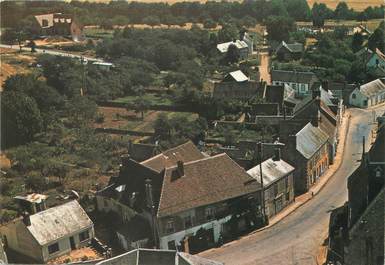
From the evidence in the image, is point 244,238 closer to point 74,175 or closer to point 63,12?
point 74,175

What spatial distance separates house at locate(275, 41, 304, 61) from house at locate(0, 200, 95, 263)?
79.1 m

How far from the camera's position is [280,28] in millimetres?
131625

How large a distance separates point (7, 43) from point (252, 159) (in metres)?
96.6

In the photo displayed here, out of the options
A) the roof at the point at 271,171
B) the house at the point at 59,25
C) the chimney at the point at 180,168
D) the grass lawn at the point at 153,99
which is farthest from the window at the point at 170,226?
the house at the point at 59,25

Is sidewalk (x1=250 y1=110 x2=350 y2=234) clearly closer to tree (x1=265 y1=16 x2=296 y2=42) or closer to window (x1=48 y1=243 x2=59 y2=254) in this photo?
window (x1=48 y1=243 x2=59 y2=254)

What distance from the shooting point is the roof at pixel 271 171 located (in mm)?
44469

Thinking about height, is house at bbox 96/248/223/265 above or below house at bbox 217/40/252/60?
below

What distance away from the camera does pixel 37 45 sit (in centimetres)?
12681

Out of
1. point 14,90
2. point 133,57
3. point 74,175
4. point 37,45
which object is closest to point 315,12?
point 133,57

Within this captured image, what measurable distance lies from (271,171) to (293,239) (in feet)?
23.2

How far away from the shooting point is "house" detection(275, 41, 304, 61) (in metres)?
114

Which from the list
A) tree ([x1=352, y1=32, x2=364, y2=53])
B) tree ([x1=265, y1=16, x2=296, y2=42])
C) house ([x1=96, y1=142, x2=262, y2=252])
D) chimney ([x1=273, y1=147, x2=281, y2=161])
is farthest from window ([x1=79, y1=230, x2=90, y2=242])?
tree ([x1=265, y1=16, x2=296, y2=42])

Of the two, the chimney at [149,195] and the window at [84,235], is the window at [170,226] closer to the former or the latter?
the chimney at [149,195]

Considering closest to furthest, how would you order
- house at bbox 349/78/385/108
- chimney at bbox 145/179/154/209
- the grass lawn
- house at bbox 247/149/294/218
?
1. chimney at bbox 145/179/154/209
2. house at bbox 247/149/294/218
3. house at bbox 349/78/385/108
4. the grass lawn
